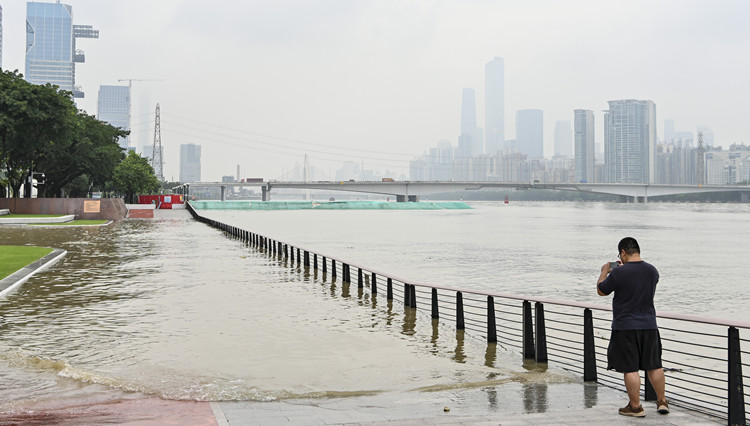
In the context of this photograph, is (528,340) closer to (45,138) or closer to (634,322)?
(634,322)

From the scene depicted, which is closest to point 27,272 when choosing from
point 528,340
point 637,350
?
point 528,340

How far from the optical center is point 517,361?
12.0m

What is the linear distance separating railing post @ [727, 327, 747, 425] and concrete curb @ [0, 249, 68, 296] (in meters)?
18.7

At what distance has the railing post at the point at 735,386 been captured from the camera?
7.35m

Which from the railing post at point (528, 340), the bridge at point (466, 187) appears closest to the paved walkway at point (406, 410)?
the railing post at point (528, 340)

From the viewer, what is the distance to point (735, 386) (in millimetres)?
7457

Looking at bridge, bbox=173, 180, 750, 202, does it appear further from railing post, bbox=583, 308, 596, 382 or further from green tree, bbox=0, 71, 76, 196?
railing post, bbox=583, 308, 596, 382

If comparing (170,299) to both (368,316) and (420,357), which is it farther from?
(420,357)

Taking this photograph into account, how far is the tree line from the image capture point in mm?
62406

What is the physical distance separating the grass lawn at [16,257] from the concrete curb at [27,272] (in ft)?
1.11

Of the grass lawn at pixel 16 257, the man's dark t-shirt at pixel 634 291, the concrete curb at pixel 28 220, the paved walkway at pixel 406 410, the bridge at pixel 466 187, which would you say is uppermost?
the bridge at pixel 466 187

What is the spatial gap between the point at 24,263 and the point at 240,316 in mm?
14841

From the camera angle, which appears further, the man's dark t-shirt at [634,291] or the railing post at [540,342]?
the railing post at [540,342]

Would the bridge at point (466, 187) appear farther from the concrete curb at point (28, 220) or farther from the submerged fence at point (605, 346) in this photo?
the submerged fence at point (605, 346)
